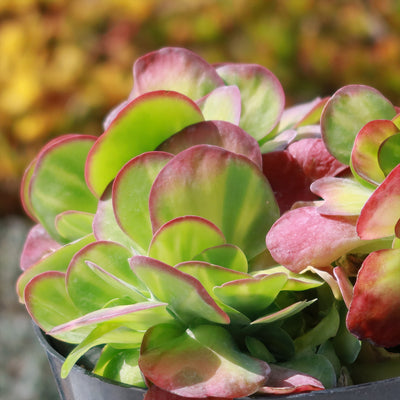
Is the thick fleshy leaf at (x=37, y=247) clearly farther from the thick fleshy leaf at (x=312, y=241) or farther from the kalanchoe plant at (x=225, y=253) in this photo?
the thick fleshy leaf at (x=312, y=241)

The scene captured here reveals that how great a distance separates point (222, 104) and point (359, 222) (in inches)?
5.1

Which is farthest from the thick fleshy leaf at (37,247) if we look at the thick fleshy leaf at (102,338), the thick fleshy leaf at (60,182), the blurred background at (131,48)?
the blurred background at (131,48)

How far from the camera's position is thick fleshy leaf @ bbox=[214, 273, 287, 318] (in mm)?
334

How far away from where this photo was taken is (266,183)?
0.37m

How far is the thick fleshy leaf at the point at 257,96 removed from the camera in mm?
447

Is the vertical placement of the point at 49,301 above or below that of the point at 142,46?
above

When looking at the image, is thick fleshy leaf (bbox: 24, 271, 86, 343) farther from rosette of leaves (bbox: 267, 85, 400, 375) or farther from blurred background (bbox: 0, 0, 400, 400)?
blurred background (bbox: 0, 0, 400, 400)

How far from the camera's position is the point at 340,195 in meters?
0.37

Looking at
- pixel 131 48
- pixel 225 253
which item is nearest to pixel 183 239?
pixel 225 253

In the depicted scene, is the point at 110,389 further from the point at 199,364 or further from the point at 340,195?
the point at 340,195

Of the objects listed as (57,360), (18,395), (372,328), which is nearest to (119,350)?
(57,360)

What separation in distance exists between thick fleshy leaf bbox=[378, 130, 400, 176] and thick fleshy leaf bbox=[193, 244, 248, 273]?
0.09 m

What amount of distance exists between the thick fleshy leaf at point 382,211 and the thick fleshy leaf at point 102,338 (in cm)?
12

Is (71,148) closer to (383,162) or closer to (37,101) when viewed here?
(383,162)
